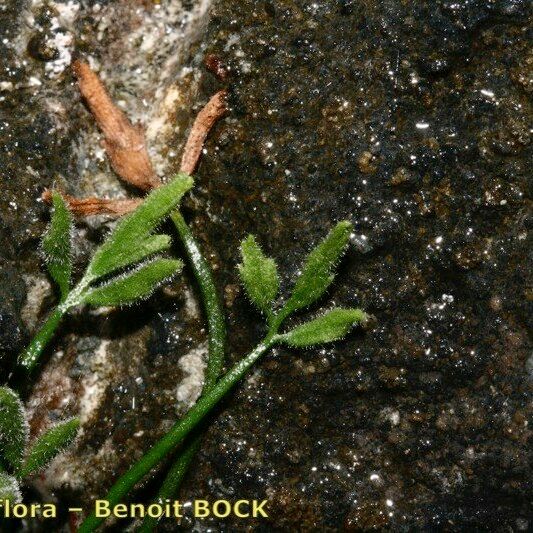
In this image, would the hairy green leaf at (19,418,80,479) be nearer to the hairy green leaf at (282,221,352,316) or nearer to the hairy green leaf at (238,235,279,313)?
the hairy green leaf at (238,235,279,313)

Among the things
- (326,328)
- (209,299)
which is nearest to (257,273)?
(209,299)

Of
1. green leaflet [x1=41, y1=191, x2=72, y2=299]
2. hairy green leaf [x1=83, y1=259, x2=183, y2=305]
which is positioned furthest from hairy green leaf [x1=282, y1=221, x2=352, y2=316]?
green leaflet [x1=41, y1=191, x2=72, y2=299]

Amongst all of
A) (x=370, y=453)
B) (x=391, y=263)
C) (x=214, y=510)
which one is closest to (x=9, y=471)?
(x=214, y=510)

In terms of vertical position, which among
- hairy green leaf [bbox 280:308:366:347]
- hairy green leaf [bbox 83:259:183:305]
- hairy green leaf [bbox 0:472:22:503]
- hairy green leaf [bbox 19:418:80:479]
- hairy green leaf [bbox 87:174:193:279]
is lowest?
hairy green leaf [bbox 0:472:22:503]

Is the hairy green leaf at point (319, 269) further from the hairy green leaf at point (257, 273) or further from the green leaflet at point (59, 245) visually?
the green leaflet at point (59, 245)

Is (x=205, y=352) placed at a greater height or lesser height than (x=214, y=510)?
greater

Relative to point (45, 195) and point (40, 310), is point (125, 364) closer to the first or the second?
point (40, 310)
